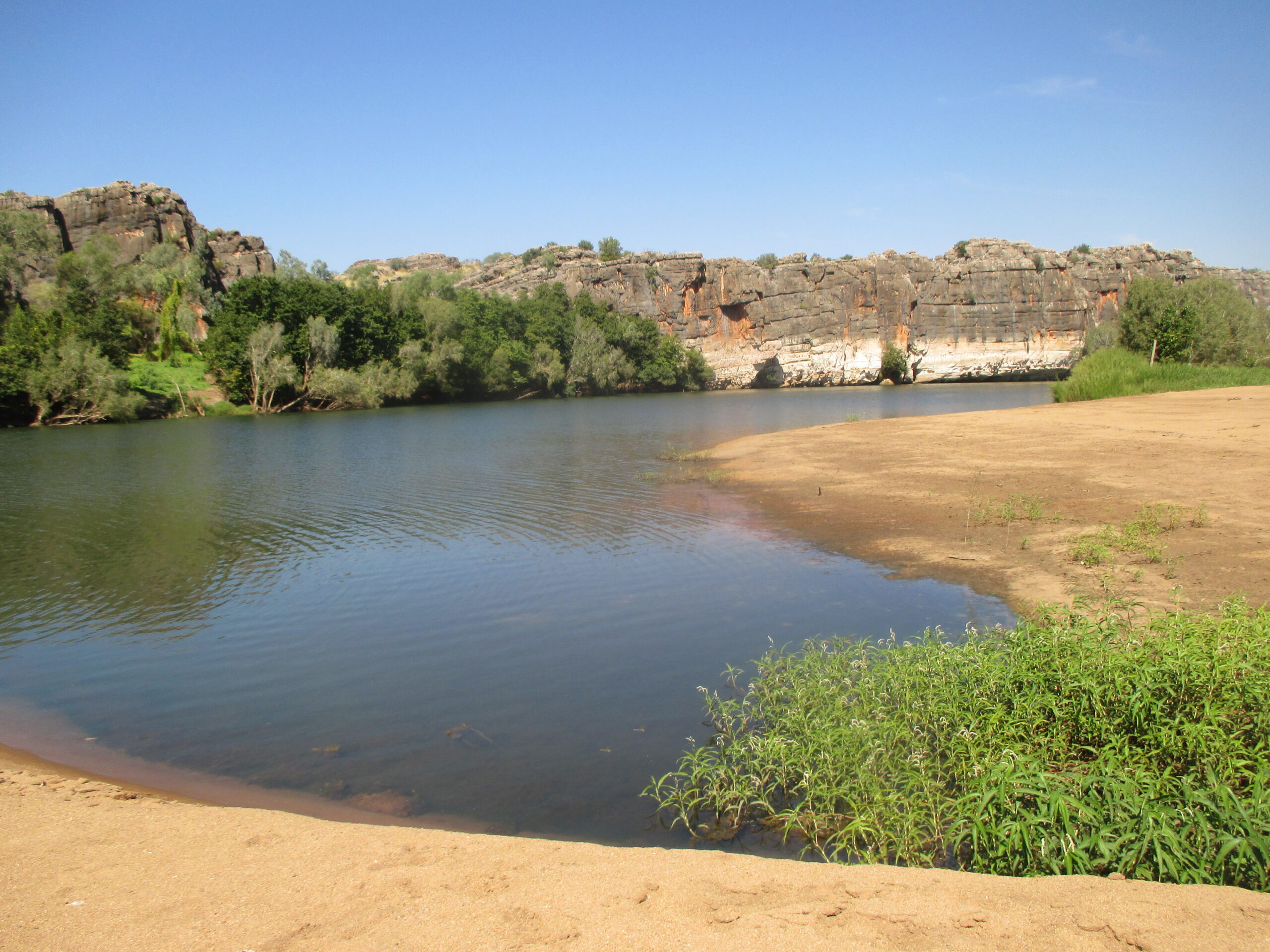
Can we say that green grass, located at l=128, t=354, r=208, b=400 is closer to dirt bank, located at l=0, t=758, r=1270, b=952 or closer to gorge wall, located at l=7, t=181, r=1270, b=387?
gorge wall, located at l=7, t=181, r=1270, b=387

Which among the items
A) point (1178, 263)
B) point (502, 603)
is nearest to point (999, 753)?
point (502, 603)

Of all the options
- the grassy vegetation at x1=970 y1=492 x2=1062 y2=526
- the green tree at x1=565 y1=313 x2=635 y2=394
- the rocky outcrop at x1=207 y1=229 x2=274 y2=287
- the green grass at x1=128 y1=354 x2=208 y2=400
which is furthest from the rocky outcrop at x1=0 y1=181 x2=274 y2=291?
the grassy vegetation at x1=970 y1=492 x2=1062 y2=526

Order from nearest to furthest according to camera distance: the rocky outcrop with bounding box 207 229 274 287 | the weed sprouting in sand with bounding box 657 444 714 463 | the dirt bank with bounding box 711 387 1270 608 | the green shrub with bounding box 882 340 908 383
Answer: the dirt bank with bounding box 711 387 1270 608, the weed sprouting in sand with bounding box 657 444 714 463, the green shrub with bounding box 882 340 908 383, the rocky outcrop with bounding box 207 229 274 287

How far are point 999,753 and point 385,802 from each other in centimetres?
375

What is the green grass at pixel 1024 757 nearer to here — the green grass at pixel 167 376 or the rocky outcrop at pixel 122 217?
the green grass at pixel 167 376

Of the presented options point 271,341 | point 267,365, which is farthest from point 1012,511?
point 267,365

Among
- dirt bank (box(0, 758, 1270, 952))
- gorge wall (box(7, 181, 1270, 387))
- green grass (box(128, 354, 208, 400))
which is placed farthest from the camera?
gorge wall (box(7, 181, 1270, 387))

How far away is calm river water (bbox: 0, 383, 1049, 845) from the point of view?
5.50 meters

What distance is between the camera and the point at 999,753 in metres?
4.25

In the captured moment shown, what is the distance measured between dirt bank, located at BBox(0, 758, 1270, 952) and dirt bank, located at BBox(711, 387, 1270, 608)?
4320mm

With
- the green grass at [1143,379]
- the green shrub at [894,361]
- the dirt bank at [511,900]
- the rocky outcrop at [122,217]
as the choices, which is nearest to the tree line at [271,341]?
the rocky outcrop at [122,217]

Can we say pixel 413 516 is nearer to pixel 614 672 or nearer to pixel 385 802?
pixel 614 672

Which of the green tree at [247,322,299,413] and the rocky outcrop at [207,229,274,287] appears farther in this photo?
the rocky outcrop at [207,229,274,287]

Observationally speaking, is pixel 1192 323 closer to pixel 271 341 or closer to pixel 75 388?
pixel 271 341
